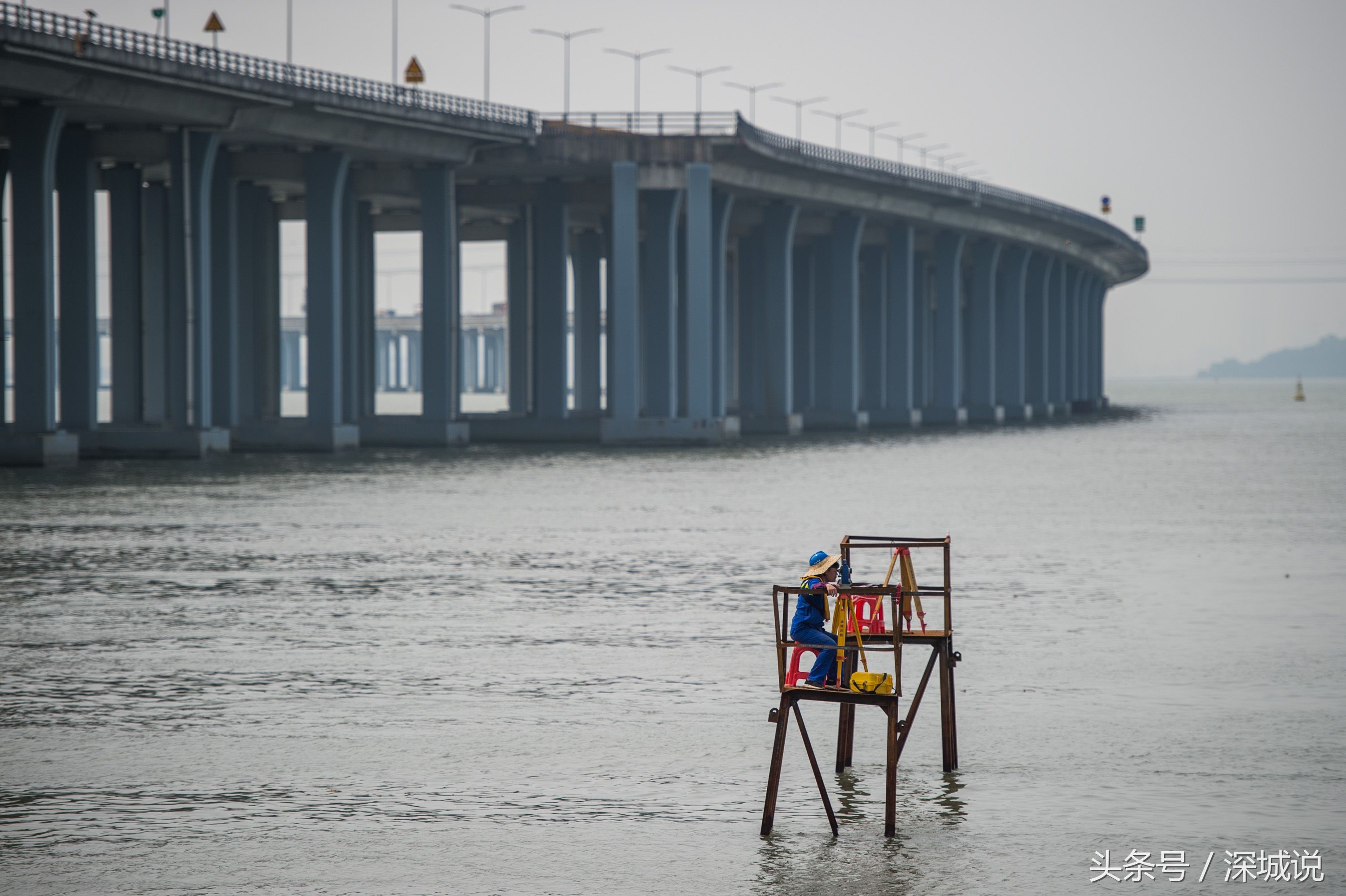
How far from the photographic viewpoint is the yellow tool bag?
805 centimetres

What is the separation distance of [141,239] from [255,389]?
9892 mm

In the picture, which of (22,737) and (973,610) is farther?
(973,610)

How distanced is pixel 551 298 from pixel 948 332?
36.0 metres

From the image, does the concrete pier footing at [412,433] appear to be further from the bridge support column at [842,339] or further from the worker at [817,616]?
the worker at [817,616]

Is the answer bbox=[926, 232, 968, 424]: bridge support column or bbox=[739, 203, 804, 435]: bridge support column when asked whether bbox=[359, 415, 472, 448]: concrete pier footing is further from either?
bbox=[926, 232, 968, 424]: bridge support column

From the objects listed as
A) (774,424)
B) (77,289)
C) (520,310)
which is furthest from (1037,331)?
(77,289)

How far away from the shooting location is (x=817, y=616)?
8250 mm

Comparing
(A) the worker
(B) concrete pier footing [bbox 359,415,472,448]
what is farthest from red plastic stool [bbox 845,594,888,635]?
(B) concrete pier footing [bbox 359,415,472,448]

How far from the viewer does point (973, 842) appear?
27.0 feet

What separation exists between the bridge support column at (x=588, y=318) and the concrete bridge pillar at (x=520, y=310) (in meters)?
6.83

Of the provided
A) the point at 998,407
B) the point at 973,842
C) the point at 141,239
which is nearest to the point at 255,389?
the point at 141,239

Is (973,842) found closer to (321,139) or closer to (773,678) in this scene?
(773,678)

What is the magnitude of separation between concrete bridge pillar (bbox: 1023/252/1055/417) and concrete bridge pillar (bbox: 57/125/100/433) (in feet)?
255

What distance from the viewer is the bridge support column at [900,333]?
9444 cm
